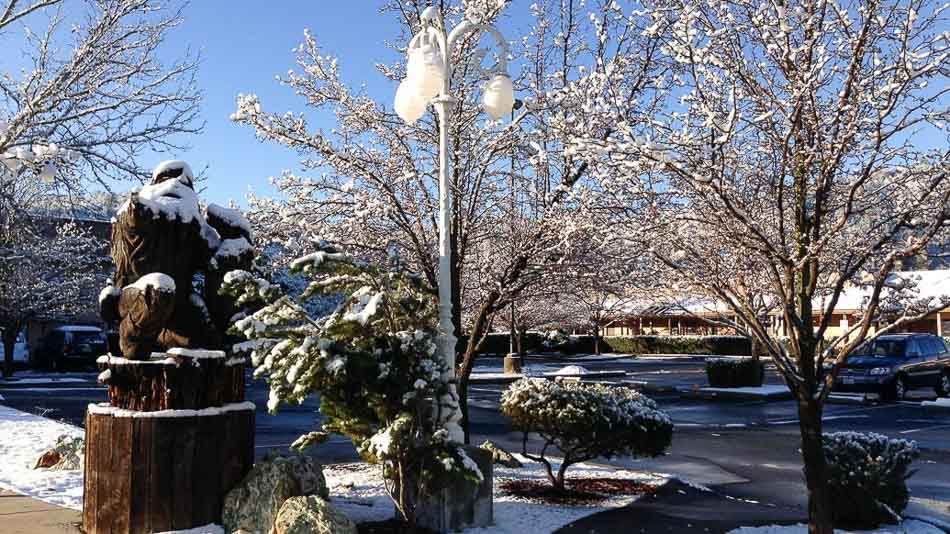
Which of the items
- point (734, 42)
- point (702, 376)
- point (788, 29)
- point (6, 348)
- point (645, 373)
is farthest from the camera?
point (645, 373)

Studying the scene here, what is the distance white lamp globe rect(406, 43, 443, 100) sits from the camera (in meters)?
6.38

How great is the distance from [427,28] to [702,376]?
80.9ft

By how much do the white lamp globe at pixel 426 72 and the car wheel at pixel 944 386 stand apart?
19550mm

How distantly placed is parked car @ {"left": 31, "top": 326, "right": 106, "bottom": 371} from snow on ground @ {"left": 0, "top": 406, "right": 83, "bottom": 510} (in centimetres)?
1735

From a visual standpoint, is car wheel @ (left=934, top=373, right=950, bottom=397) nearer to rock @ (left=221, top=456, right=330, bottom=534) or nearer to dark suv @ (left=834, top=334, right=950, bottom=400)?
dark suv @ (left=834, top=334, right=950, bottom=400)

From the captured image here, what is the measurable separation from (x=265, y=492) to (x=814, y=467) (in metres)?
4.26

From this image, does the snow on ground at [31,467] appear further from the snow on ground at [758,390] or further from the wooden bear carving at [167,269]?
the snow on ground at [758,390]

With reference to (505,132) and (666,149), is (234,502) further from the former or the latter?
(505,132)

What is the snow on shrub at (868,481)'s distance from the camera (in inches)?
280

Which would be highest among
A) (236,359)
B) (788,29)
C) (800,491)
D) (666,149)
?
(788,29)

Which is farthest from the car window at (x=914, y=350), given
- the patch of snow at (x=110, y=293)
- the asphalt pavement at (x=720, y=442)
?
the patch of snow at (x=110, y=293)

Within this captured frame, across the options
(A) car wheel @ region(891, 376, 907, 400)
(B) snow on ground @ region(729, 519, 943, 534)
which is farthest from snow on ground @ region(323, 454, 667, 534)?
(A) car wheel @ region(891, 376, 907, 400)

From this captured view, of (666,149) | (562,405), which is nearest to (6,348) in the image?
(562,405)

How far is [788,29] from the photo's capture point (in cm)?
542
